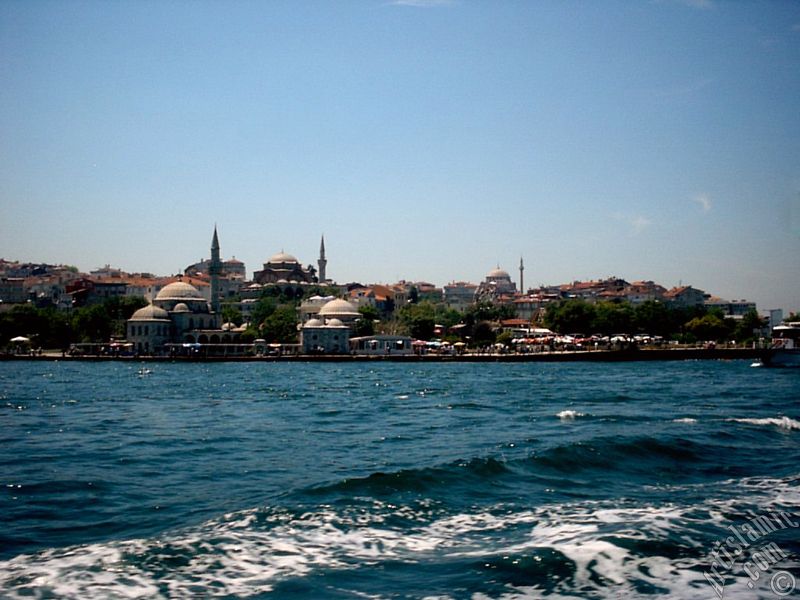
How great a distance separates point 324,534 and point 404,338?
5601 centimetres

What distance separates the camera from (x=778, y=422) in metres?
17.7

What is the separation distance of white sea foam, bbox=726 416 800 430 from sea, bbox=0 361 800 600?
0.10 metres

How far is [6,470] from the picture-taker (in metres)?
12.3

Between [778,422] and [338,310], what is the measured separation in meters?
54.6

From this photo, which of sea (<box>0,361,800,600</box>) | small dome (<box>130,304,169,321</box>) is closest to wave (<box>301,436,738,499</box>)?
sea (<box>0,361,800,600</box>)

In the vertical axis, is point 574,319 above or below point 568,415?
above

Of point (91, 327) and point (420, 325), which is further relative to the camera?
point (91, 327)

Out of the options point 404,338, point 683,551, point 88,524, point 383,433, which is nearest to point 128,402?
point 383,433

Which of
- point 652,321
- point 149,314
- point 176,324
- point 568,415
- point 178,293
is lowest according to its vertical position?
point 568,415

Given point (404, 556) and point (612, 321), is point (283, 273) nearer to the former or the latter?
point (612, 321)

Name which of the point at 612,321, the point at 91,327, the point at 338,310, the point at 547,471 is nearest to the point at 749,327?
the point at 612,321

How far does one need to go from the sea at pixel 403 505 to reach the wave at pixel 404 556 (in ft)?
0.09

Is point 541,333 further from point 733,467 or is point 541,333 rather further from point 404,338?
point 733,467

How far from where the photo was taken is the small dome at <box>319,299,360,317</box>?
7031 cm
